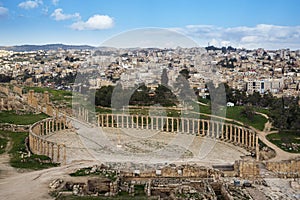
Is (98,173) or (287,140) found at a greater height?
(98,173)

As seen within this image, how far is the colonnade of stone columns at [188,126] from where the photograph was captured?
49.9 m

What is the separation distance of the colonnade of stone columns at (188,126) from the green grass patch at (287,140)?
2.53m

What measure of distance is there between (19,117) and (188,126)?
81.4 feet

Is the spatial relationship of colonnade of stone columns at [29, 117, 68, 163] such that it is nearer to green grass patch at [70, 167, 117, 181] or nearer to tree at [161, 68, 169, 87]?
green grass patch at [70, 167, 117, 181]

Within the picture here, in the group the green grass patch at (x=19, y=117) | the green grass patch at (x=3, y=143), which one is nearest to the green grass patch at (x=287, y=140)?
the green grass patch at (x=3, y=143)

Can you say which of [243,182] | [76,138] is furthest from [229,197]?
[76,138]

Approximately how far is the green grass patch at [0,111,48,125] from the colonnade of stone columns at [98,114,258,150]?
9.40m

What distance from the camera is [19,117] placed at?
2403 inches

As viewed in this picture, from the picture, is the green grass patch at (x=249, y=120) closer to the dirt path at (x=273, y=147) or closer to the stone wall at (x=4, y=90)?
the dirt path at (x=273, y=147)

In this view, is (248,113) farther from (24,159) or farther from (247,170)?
(24,159)

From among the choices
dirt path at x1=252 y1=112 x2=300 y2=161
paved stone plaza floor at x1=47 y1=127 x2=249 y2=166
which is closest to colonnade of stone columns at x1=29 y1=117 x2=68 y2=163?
paved stone plaza floor at x1=47 y1=127 x2=249 y2=166

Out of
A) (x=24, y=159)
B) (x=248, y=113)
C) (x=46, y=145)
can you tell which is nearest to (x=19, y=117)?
(x=46, y=145)

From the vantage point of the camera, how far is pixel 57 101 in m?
78.0

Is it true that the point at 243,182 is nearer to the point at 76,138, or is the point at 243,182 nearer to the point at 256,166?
the point at 256,166
